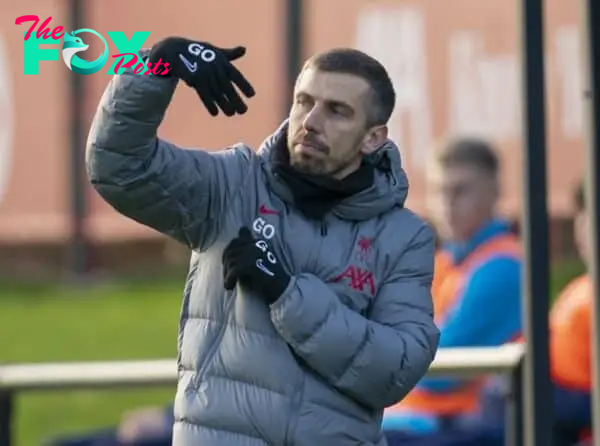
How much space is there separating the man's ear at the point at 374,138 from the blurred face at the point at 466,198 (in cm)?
299

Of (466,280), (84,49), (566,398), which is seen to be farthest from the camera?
(466,280)

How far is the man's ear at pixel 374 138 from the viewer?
12.2 feet

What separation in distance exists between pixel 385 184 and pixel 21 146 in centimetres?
1492

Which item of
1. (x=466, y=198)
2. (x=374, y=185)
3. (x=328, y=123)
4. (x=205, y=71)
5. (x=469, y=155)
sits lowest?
(x=466, y=198)

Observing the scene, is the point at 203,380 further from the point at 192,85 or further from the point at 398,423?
the point at 398,423

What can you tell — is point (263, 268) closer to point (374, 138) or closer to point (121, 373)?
point (374, 138)

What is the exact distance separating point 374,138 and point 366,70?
0.46ft

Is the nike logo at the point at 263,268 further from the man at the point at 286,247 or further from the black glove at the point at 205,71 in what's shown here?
the black glove at the point at 205,71

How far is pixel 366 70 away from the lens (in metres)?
3.71

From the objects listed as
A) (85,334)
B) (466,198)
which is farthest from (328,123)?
(85,334)

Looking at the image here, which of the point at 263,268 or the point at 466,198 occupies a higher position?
the point at 263,268

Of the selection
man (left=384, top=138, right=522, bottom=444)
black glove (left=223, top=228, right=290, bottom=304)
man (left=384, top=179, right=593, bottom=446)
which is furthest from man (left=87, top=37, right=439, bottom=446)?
man (left=384, top=138, right=522, bottom=444)

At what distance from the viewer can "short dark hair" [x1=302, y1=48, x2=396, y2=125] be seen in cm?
370

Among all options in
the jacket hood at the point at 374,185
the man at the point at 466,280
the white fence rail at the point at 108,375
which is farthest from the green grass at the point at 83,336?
the jacket hood at the point at 374,185
